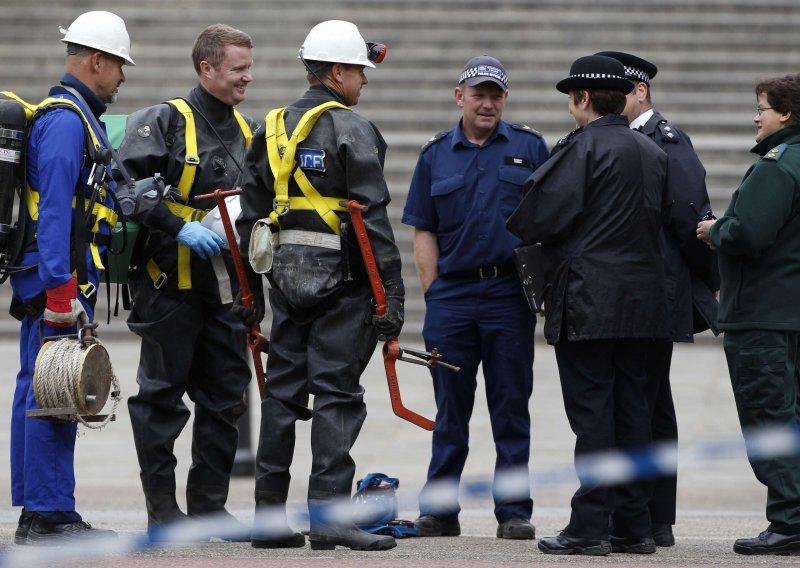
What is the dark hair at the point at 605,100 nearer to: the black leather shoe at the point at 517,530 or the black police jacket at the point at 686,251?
the black police jacket at the point at 686,251

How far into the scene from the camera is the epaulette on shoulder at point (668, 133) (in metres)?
6.61

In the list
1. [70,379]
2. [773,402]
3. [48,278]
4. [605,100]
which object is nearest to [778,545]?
[773,402]

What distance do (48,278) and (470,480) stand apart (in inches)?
158

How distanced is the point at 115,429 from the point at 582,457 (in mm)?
5541

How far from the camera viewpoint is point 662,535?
6.53 m

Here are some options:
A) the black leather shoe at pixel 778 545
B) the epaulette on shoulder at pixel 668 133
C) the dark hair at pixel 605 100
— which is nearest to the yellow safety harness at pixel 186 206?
the dark hair at pixel 605 100

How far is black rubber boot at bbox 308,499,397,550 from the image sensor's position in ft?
19.4

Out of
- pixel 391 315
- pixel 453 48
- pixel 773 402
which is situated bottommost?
pixel 773 402

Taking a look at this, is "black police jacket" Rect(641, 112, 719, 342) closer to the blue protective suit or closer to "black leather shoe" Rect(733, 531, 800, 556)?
"black leather shoe" Rect(733, 531, 800, 556)

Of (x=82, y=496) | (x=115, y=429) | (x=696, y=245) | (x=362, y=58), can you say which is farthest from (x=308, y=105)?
(x=115, y=429)

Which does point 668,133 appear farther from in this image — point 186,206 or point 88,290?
point 88,290

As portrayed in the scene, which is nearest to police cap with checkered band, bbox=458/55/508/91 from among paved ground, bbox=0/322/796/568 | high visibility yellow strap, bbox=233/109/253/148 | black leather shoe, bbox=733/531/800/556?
high visibility yellow strap, bbox=233/109/253/148

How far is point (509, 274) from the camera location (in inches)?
275

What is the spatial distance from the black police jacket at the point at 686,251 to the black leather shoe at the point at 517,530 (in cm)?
117
